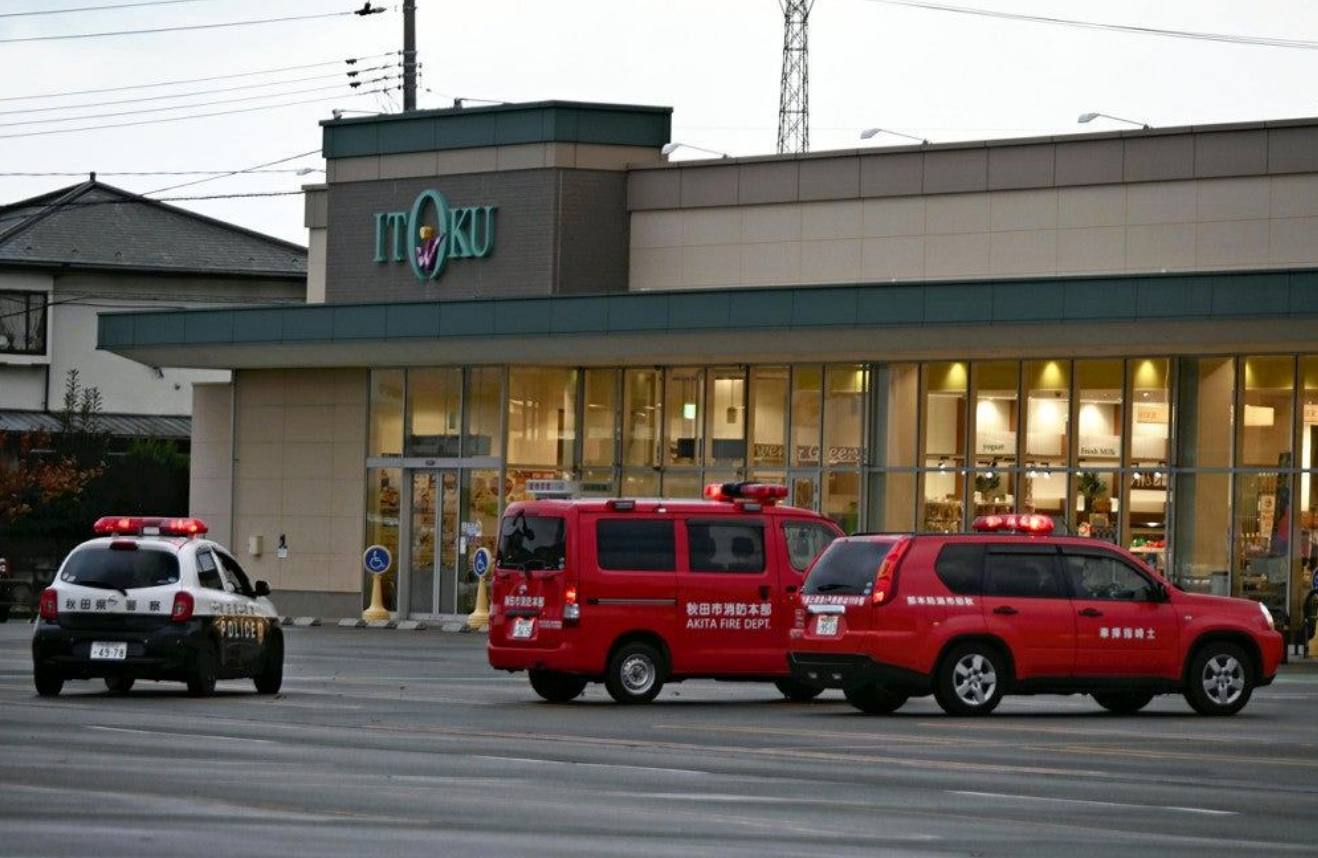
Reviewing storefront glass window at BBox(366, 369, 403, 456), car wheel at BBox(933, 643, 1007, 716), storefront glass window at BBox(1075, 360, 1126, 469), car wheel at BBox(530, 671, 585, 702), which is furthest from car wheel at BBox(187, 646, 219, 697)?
storefront glass window at BBox(366, 369, 403, 456)

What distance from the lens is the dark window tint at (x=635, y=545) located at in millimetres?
23922

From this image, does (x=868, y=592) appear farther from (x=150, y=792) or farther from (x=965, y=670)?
(x=150, y=792)

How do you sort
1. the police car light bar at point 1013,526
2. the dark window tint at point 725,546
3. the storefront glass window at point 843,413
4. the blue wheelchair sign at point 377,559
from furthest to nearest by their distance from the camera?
the blue wheelchair sign at point 377,559
the storefront glass window at point 843,413
the dark window tint at point 725,546
the police car light bar at point 1013,526

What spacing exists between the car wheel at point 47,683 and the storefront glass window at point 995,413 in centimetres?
2023

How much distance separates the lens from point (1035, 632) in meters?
22.5

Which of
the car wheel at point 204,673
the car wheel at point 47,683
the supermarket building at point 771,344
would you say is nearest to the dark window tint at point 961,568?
the car wheel at point 204,673

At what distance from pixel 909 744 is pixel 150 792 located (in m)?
6.82

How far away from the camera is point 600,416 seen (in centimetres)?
4559

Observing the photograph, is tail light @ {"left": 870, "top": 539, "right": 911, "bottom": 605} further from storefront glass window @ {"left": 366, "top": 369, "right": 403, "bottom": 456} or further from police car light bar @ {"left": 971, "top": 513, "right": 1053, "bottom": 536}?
storefront glass window @ {"left": 366, "top": 369, "right": 403, "bottom": 456}

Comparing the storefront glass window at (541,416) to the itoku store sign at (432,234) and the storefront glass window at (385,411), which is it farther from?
the storefront glass window at (385,411)

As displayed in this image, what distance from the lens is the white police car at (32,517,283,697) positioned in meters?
23.4

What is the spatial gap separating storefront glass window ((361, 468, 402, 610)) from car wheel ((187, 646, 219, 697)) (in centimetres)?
2293

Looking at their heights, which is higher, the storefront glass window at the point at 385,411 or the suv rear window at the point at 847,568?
the storefront glass window at the point at 385,411

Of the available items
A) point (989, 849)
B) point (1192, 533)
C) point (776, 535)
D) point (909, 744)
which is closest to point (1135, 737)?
point (909, 744)
